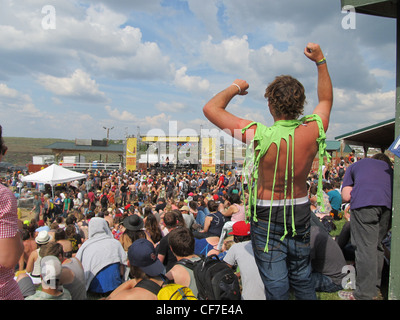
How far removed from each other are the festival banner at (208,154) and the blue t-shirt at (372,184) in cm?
2825

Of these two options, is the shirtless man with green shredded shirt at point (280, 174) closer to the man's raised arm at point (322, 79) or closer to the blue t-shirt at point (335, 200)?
the man's raised arm at point (322, 79)

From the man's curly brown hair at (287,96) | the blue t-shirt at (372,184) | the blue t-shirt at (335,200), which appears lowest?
the blue t-shirt at (335,200)

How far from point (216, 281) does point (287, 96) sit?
4.80ft

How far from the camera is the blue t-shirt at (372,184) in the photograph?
9.41ft

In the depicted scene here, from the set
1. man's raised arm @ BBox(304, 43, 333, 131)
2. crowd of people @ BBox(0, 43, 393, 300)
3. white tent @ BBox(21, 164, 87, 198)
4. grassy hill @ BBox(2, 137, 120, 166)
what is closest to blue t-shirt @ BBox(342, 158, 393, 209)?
crowd of people @ BBox(0, 43, 393, 300)

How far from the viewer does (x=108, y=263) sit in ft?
13.6

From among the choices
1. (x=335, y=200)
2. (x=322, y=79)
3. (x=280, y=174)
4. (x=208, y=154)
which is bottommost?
(x=335, y=200)

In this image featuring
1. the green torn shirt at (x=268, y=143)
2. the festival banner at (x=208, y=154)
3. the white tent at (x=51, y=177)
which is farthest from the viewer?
the festival banner at (x=208, y=154)

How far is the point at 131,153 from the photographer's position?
3362 centimetres

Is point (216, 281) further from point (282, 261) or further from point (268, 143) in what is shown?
point (268, 143)

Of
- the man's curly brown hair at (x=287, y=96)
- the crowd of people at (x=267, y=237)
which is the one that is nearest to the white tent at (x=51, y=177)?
the crowd of people at (x=267, y=237)

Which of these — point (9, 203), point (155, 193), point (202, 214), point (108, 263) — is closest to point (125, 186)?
point (155, 193)

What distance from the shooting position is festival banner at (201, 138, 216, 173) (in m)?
31.5

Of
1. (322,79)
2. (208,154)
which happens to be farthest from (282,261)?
(208,154)
